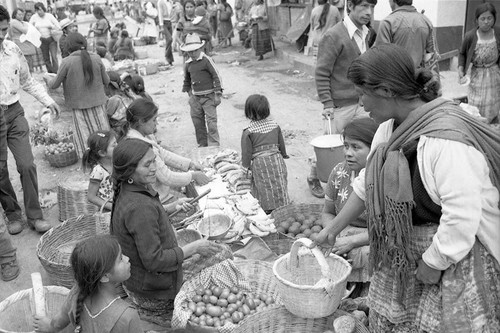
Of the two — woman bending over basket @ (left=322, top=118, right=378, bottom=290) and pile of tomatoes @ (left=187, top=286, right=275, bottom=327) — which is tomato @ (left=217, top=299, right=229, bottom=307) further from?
woman bending over basket @ (left=322, top=118, right=378, bottom=290)

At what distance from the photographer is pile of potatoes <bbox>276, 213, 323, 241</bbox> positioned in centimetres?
460

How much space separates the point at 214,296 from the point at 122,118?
4.06 m

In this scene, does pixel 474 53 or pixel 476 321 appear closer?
pixel 476 321

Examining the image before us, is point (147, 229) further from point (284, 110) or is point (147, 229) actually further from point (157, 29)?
point (157, 29)

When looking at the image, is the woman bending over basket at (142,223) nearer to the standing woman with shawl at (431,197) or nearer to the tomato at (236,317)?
the tomato at (236,317)

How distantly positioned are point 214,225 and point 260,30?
11426mm

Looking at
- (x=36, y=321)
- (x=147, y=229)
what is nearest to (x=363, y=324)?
(x=147, y=229)

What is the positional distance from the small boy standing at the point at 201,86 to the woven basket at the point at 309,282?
4.31 metres

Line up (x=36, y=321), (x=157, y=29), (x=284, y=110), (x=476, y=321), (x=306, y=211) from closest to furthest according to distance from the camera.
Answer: (x=476, y=321)
(x=36, y=321)
(x=306, y=211)
(x=284, y=110)
(x=157, y=29)

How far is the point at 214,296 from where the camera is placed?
12.2 ft

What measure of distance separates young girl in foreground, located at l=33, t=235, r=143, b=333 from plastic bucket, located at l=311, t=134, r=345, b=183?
9.39ft

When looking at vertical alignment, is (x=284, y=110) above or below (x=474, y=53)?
below

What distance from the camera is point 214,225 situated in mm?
4484

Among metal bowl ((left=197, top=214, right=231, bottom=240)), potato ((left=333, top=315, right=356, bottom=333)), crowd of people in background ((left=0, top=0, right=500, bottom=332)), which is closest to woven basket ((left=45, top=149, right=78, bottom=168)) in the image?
crowd of people in background ((left=0, top=0, right=500, bottom=332))
